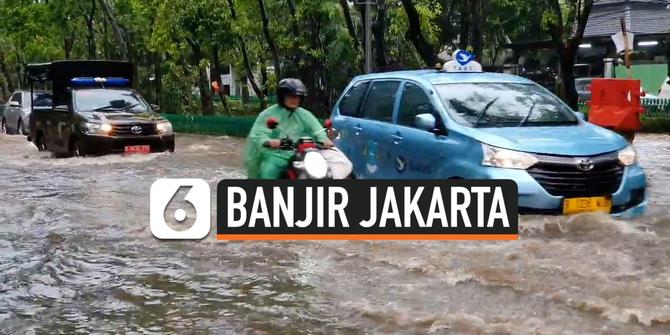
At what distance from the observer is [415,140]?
26.1 feet

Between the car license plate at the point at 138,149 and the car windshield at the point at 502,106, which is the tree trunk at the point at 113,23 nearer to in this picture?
the car license plate at the point at 138,149

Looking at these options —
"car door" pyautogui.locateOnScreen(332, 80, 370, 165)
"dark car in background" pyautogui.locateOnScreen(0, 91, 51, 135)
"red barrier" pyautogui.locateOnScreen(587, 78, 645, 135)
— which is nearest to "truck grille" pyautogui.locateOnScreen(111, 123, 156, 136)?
"car door" pyautogui.locateOnScreen(332, 80, 370, 165)

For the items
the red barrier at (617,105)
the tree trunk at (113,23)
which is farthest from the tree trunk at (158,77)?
the red barrier at (617,105)

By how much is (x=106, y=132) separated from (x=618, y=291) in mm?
11471

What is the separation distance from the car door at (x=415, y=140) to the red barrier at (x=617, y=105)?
18.2ft

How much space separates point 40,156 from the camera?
17656 millimetres

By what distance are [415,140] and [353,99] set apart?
73.3 inches

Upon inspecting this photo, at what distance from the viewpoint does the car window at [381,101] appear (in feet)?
28.6

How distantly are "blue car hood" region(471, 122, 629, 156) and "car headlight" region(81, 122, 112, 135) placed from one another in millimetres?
9560

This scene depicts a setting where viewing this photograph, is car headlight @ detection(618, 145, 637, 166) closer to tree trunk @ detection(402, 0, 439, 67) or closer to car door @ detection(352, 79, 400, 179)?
car door @ detection(352, 79, 400, 179)

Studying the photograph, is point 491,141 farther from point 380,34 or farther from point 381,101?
point 380,34

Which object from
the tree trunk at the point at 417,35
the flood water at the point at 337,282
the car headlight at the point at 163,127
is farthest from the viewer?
the tree trunk at the point at 417,35

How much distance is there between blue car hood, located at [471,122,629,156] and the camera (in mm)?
6945

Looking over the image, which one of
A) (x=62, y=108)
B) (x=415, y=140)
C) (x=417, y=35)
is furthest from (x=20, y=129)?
(x=415, y=140)
